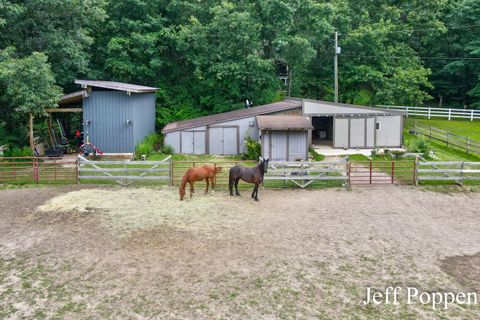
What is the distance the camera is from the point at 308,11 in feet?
92.3

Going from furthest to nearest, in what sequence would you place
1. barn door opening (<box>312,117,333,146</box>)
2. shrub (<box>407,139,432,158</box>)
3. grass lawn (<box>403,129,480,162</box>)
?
barn door opening (<box>312,117,333,146</box>), grass lawn (<box>403,129,480,162</box>), shrub (<box>407,139,432,158</box>)

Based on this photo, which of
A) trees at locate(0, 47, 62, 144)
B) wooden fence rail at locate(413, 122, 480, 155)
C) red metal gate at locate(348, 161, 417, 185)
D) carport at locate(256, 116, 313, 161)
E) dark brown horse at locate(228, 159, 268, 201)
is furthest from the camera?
wooden fence rail at locate(413, 122, 480, 155)

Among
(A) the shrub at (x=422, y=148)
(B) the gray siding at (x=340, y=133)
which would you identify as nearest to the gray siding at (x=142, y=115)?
(B) the gray siding at (x=340, y=133)

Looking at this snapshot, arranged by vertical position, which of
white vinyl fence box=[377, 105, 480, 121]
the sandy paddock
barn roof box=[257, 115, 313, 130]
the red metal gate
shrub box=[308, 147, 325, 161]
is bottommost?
the sandy paddock

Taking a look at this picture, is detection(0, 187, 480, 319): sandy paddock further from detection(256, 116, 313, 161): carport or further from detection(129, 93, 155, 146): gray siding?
detection(129, 93, 155, 146): gray siding

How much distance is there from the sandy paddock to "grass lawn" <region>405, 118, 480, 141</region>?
14916 mm

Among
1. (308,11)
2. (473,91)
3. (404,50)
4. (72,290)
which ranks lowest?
(72,290)

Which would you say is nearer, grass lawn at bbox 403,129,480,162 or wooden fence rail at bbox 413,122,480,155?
grass lawn at bbox 403,129,480,162

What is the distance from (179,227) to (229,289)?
3520mm

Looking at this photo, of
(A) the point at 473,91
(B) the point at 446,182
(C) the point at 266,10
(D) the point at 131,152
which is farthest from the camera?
(A) the point at 473,91

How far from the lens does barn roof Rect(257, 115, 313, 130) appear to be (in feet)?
64.0

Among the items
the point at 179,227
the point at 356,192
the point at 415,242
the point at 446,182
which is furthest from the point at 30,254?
the point at 446,182

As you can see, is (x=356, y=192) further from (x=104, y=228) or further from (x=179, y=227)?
(x=104, y=228)

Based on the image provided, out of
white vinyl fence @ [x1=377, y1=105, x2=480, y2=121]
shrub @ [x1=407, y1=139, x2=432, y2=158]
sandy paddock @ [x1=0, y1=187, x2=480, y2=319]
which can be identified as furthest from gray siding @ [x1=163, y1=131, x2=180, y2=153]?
white vinyl fence @ [x1=377, y1=105, x2=480, y2=121]
